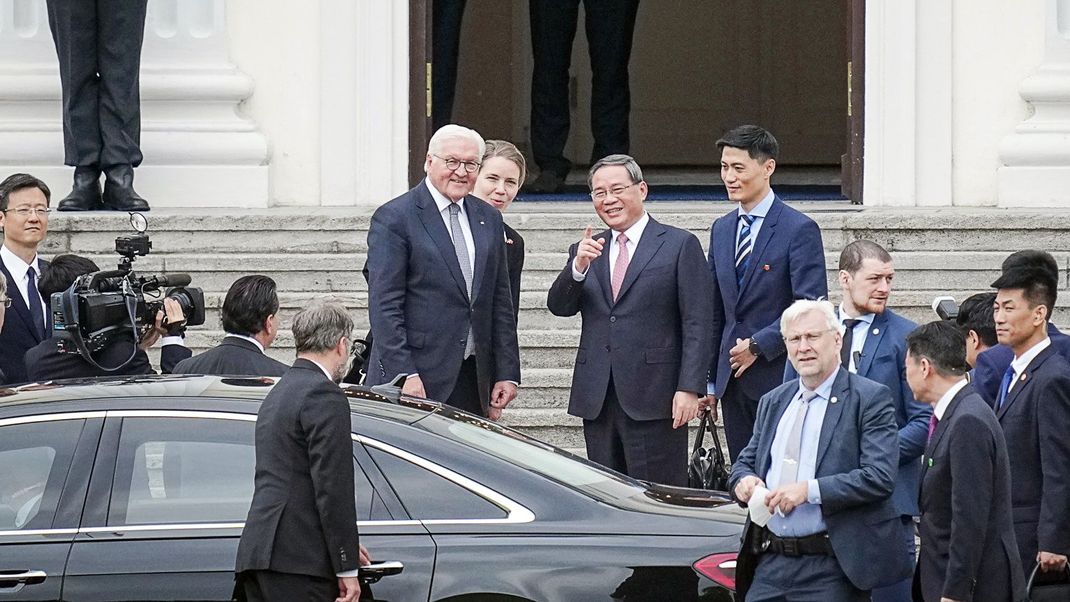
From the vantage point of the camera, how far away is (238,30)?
11.4 metres

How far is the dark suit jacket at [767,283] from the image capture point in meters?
7.22

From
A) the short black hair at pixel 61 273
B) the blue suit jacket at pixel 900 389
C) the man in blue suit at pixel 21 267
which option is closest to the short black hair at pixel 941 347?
the blue suit jacket at pixel 900 389

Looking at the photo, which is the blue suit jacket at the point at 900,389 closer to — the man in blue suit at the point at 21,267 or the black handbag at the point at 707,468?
the black handbag at the point at 707,468

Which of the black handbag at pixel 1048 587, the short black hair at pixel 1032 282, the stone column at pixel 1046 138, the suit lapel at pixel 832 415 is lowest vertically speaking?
the black handbag at pixel 1048 587

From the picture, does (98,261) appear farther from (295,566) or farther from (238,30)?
(295,566)

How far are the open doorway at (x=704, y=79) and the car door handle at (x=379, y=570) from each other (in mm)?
13948

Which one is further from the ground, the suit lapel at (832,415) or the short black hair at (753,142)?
the short black hair at (753,142)

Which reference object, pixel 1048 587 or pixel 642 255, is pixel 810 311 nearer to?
pixel 1048 587

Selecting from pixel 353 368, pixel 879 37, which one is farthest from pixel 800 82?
pixel 353 368

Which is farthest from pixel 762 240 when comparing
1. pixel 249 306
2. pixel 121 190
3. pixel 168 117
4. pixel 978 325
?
pixel 168 117

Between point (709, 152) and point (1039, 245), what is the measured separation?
9345 millimetres

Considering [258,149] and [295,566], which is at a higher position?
[258,149]

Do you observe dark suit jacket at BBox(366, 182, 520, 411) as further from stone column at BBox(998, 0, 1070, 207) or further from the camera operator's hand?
stone column at BBox(998, 0, 1070, 207)

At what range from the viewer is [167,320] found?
7.16m
